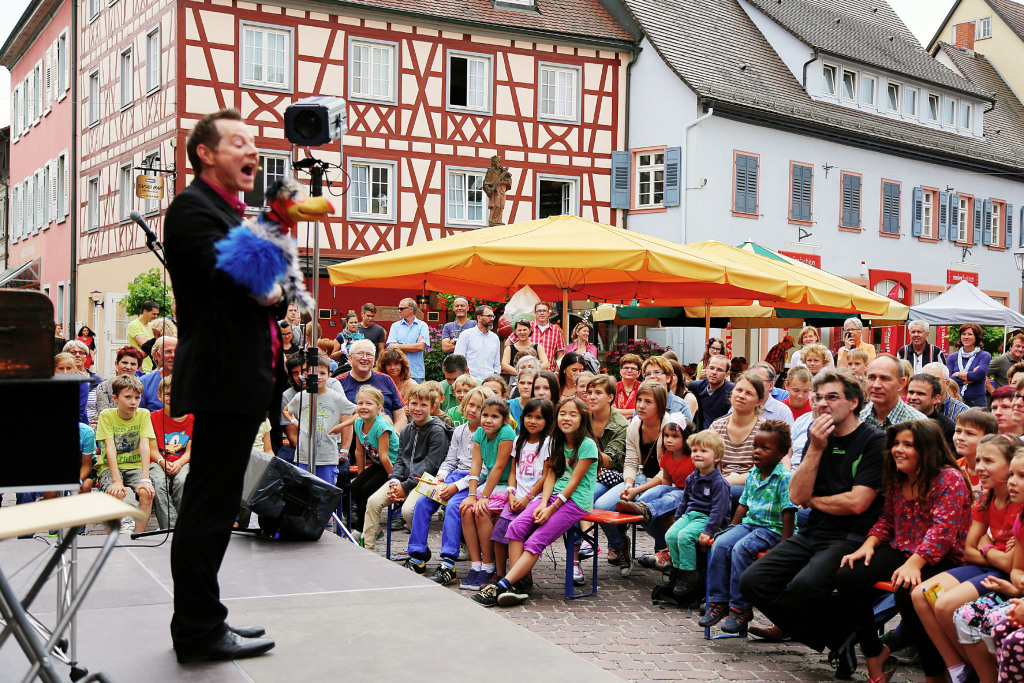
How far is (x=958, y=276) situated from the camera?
1302 inches

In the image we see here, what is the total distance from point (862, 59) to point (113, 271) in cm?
2065

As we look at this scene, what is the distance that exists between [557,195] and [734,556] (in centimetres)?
2055

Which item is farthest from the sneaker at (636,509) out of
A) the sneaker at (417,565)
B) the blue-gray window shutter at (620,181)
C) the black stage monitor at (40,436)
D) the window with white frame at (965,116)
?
the window with white frame at (965,116)

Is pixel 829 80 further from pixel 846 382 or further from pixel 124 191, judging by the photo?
pixel 846 382

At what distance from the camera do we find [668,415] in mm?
7992

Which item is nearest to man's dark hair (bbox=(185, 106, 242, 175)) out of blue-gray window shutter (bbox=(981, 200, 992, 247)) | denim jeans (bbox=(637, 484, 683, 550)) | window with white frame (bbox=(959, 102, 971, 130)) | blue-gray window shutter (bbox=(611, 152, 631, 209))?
denim jeans (bbox=(637, 484, 683, 550))

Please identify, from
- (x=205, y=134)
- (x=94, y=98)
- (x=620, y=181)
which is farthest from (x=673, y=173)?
(x=205, y=134)

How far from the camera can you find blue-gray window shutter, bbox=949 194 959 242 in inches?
1283

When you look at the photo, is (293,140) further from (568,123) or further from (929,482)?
(568,123)

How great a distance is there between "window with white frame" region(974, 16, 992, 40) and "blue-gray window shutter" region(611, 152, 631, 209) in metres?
21.5

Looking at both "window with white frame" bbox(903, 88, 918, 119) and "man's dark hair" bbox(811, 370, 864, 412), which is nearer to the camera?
"man's dark hair" bbox(811, 370, 864, 412)

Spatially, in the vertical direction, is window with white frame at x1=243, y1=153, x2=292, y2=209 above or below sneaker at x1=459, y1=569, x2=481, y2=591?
above

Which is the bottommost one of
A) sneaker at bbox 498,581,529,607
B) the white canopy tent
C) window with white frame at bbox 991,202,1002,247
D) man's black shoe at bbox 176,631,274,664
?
sneaker at bbox 498,581,529,607

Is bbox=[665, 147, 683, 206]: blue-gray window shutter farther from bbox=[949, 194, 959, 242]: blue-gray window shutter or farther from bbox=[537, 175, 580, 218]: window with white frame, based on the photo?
bbox=[949, 194, 959, 242]: blue-gray window shutter
